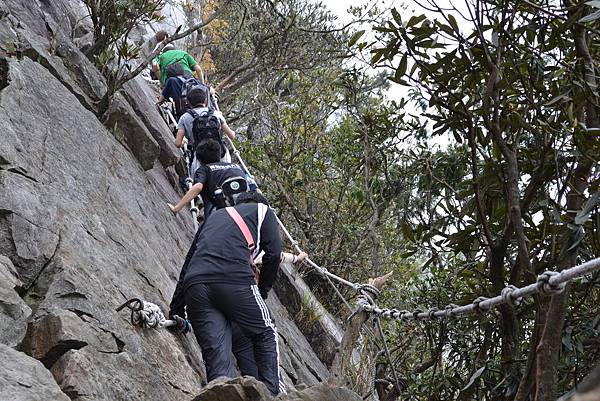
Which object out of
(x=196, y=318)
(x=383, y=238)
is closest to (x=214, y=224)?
(x=196, y=318)

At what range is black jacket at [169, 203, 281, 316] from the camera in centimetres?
520

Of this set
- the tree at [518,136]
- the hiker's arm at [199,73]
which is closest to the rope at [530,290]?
the tree at [518,136]

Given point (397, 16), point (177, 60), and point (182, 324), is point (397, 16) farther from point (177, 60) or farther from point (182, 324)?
point (177, 60)

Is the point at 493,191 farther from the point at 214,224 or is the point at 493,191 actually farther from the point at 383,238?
the point at 383,238

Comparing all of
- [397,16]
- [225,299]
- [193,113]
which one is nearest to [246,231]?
[225,299]

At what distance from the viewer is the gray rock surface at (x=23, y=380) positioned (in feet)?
9.97

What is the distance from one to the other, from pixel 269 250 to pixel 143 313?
1047 mm

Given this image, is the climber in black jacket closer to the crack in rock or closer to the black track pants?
the black track pants

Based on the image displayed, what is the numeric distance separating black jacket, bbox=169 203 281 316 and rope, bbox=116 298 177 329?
25 cm

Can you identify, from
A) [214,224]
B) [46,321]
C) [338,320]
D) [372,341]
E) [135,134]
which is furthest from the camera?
[338,320]

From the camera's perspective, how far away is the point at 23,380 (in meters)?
3.16

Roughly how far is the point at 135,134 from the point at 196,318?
3631mm

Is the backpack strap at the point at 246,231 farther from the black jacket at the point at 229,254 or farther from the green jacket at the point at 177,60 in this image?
the green jacket at the point at 177,60

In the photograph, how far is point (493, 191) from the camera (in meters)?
5.78
